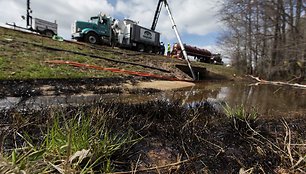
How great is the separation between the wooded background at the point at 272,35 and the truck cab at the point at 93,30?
39.0 feet

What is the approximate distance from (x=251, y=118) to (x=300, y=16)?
58.3ft

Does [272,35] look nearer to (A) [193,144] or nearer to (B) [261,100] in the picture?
(B) [261,100]

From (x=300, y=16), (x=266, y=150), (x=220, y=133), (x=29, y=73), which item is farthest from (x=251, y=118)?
(x=300, y=16)

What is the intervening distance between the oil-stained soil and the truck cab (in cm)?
1826

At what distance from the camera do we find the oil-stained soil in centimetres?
260

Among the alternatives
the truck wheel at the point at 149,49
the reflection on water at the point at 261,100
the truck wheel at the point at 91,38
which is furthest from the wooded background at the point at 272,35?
the truck wheel at the point at 91,38

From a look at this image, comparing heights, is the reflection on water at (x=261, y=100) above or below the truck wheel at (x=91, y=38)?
below

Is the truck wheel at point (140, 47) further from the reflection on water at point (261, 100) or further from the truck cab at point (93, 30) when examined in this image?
the reflection on water at point (261, 100)

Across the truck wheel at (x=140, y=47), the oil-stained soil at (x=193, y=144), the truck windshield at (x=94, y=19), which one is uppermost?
the truck windshield at (x=94, y=19)

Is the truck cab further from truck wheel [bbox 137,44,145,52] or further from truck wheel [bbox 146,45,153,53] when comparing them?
truck wheel [bbox 146,45,153,53]

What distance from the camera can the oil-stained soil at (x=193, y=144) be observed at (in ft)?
8.54

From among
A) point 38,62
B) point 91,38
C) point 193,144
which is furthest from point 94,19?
point 193,144

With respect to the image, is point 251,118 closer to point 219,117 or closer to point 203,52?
point 219,117

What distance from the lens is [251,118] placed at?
12.9 ft
